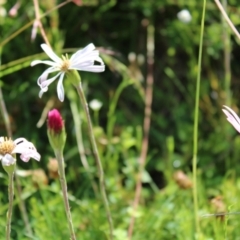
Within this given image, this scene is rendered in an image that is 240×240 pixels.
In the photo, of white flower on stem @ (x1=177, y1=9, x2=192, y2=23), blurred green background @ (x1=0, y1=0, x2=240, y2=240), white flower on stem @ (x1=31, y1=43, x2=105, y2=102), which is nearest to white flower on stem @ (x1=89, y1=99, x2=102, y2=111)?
blurred green background @ (x1=0, y1=0, x2=240, y2=240)

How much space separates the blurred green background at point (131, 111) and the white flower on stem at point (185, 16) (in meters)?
0.02

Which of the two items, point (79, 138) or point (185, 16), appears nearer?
point (79, 138)

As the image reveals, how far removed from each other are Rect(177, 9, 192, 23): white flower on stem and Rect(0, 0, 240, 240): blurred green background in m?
0.02

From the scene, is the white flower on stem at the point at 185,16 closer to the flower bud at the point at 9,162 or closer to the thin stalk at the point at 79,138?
the thin stalk at the point at 79,138

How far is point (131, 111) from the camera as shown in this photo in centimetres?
148

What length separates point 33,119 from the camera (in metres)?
1.42

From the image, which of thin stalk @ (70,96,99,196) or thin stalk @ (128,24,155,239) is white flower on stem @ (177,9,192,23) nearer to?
thin stalk @ (128,24,155,239)

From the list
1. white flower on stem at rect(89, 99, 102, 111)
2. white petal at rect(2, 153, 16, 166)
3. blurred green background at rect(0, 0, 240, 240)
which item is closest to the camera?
white petal at rect(2, 153, 16, 166)

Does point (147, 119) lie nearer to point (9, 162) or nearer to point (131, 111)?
point (131, 111)

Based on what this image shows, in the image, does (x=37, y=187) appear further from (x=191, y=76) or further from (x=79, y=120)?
(x=191, y=76)

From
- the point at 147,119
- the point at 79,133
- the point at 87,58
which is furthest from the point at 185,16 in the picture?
the point at 87,58

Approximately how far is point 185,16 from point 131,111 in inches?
10.0

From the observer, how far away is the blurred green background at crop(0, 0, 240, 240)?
1.13 m

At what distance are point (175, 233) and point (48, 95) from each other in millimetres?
487
